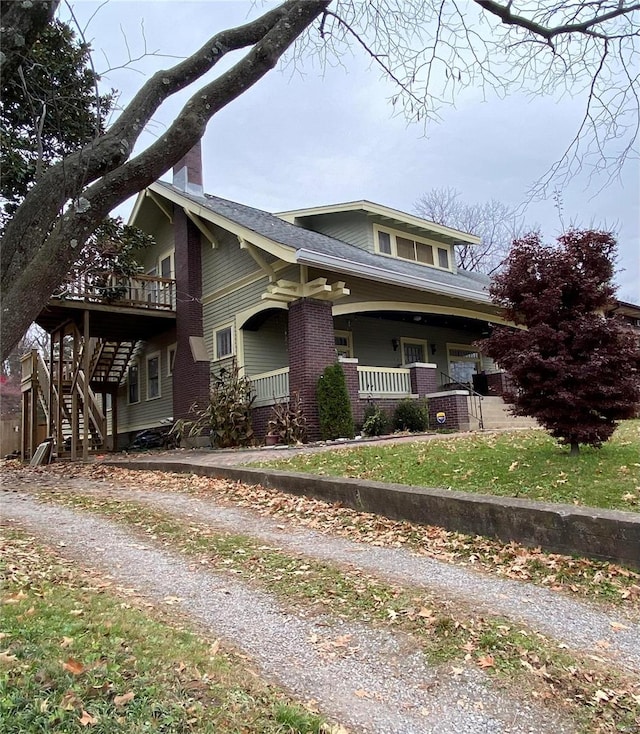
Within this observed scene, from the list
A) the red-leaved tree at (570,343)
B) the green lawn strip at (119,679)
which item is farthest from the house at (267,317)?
the green lawn strip at (119,679)

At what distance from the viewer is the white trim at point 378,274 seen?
11.5m

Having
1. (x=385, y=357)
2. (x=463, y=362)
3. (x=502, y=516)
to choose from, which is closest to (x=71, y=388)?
(x=385, y=357)

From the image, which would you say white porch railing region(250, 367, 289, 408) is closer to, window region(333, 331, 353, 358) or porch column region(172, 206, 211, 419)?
porch column region(172, 206, 211, 419)

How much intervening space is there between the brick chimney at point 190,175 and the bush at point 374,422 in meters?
9.07

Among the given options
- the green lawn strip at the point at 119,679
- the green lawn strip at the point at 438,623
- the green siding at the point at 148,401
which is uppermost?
the green siding at the point at 148,401

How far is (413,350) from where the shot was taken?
60.1ft

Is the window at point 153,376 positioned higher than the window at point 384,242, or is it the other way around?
the window at point 384,242

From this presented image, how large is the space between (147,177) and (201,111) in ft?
2.12

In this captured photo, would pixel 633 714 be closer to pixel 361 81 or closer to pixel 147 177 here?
pixel 147 177

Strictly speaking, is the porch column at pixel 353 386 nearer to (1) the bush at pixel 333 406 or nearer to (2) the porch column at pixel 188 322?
(1) the bush at pixel 333 406

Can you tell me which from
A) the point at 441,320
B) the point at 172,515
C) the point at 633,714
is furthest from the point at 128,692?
the point at 441,320

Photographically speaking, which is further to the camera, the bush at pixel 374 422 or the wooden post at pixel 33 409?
the wooden post at pixel 33 409

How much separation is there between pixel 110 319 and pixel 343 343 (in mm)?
6388

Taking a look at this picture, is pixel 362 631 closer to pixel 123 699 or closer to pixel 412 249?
pixel 123 699
